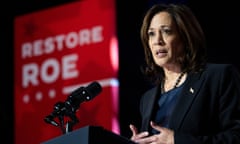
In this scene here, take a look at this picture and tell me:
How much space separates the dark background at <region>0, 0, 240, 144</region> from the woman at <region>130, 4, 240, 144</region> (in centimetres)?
149

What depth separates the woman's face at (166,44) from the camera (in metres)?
2.04

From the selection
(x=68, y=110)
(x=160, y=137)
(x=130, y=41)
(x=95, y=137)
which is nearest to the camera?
(x=95, y=137)

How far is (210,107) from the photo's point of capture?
6.08ft

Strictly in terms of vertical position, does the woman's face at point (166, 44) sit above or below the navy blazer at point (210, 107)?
above

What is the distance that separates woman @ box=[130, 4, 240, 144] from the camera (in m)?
1.76

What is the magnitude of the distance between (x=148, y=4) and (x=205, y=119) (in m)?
2.31

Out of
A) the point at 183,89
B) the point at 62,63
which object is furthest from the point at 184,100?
the point at 62,63

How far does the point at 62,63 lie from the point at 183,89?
2499 millimetres

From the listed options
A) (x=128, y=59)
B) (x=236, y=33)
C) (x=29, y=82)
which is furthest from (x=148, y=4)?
(x=29, y=82)

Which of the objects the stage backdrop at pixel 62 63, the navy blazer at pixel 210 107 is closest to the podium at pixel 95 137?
the navy blazer at pixel 210 107

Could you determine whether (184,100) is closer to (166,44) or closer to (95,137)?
(166,44)

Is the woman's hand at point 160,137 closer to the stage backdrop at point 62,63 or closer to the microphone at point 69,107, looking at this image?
the microphone at point 69,107
